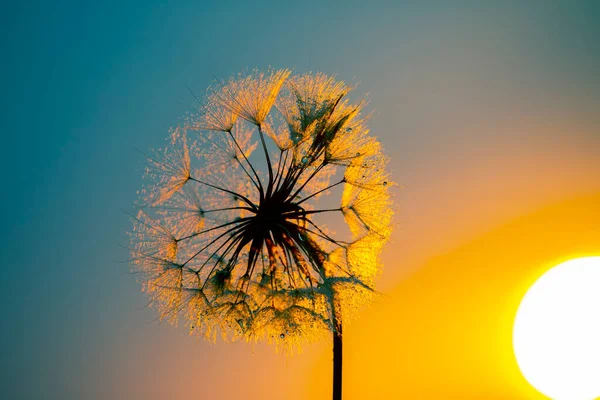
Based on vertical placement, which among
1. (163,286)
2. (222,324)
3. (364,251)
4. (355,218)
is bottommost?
(222,324)

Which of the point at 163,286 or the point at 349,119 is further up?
the point at 349,119

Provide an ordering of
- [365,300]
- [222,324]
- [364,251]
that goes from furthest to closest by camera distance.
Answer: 1. [364,251]
2. [222,324]
3. [365,300]

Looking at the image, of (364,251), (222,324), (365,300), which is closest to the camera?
(365,300)

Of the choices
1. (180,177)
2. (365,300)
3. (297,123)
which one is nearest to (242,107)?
(297,123)

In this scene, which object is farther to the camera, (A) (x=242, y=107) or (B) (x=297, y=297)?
(A) (x=242, y=107)

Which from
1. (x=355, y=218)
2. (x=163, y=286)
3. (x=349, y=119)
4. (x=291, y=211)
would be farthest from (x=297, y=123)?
(x=163, y=286)

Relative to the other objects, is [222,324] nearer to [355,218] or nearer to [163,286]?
[163,286]

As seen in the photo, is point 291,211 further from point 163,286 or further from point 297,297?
point 163,286

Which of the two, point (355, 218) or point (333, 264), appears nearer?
point (333, 264)

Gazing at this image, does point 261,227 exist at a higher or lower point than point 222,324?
higher
